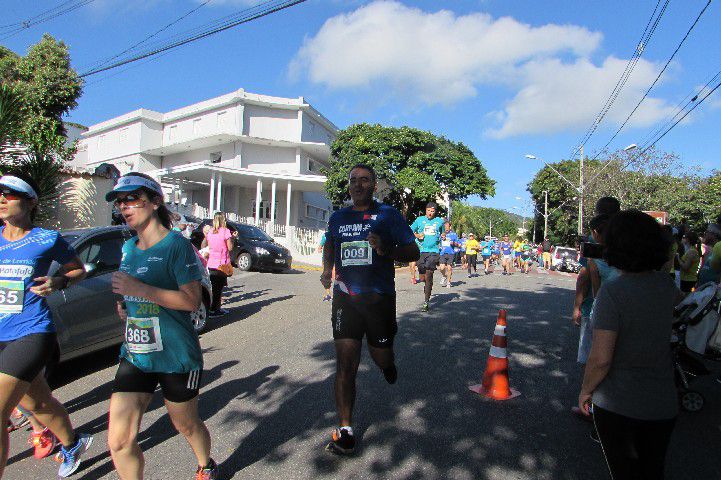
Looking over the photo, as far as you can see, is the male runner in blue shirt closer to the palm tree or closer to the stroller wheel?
the stroller wheel

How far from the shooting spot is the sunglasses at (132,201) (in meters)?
2.56

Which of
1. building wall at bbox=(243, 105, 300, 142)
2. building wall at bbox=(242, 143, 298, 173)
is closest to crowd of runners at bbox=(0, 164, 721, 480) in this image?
building wall at bbox=(242, 143, 298, 173)

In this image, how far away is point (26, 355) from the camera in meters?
2.74

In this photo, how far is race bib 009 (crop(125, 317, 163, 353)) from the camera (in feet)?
8.32

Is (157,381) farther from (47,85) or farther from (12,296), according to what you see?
(47,85)

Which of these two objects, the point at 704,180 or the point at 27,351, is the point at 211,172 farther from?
the point at 704,180

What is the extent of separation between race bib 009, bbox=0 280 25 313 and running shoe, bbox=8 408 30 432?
1639 millimetres

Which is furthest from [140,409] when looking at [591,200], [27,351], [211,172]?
[591,200]

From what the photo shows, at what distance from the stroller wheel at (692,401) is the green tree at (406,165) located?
2231cm

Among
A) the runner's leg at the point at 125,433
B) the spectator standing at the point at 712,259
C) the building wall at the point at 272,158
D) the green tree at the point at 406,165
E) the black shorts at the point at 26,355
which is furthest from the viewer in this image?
the building wall at the point at 272,158

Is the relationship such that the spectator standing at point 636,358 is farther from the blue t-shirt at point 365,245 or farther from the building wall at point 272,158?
the building wall at point 272,158

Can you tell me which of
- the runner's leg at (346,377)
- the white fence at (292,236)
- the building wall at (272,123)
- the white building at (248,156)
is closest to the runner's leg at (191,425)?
the runner's leg at (346,377)

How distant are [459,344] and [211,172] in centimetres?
2126

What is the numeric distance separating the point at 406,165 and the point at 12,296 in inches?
999
